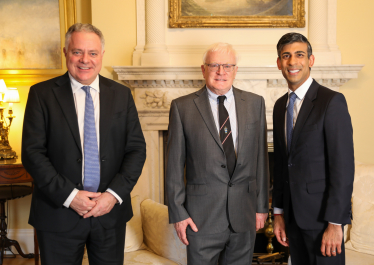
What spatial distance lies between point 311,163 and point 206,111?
57cm

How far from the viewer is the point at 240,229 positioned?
68.3 inches

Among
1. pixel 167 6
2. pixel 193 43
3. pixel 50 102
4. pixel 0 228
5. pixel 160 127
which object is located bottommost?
pixel 0 228

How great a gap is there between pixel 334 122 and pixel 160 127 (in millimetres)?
1945

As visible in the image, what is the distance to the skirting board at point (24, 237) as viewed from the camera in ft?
11.6

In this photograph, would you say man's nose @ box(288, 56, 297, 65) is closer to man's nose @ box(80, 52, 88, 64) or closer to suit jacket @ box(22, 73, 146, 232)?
suit jacket @ box(22, 73, 146, 232)

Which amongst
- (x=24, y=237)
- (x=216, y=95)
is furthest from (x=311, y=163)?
(x=24, y=237)

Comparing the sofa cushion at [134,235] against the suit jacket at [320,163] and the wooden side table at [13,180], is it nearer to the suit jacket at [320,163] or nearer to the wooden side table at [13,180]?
the wooden side table at [13,180]

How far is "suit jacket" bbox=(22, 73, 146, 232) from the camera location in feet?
4.96

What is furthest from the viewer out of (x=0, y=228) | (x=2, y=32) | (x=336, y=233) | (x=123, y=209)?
(x=2, y=32)

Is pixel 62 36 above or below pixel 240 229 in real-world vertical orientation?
above

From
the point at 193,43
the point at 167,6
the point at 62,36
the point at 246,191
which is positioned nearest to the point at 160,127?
the point at 193,43

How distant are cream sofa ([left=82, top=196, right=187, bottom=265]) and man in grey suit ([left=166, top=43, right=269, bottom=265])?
2.28 ft

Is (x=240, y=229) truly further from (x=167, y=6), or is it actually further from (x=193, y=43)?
(x=167, y=6)

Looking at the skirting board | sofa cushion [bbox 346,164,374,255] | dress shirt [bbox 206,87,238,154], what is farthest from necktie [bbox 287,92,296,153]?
the skirting board
